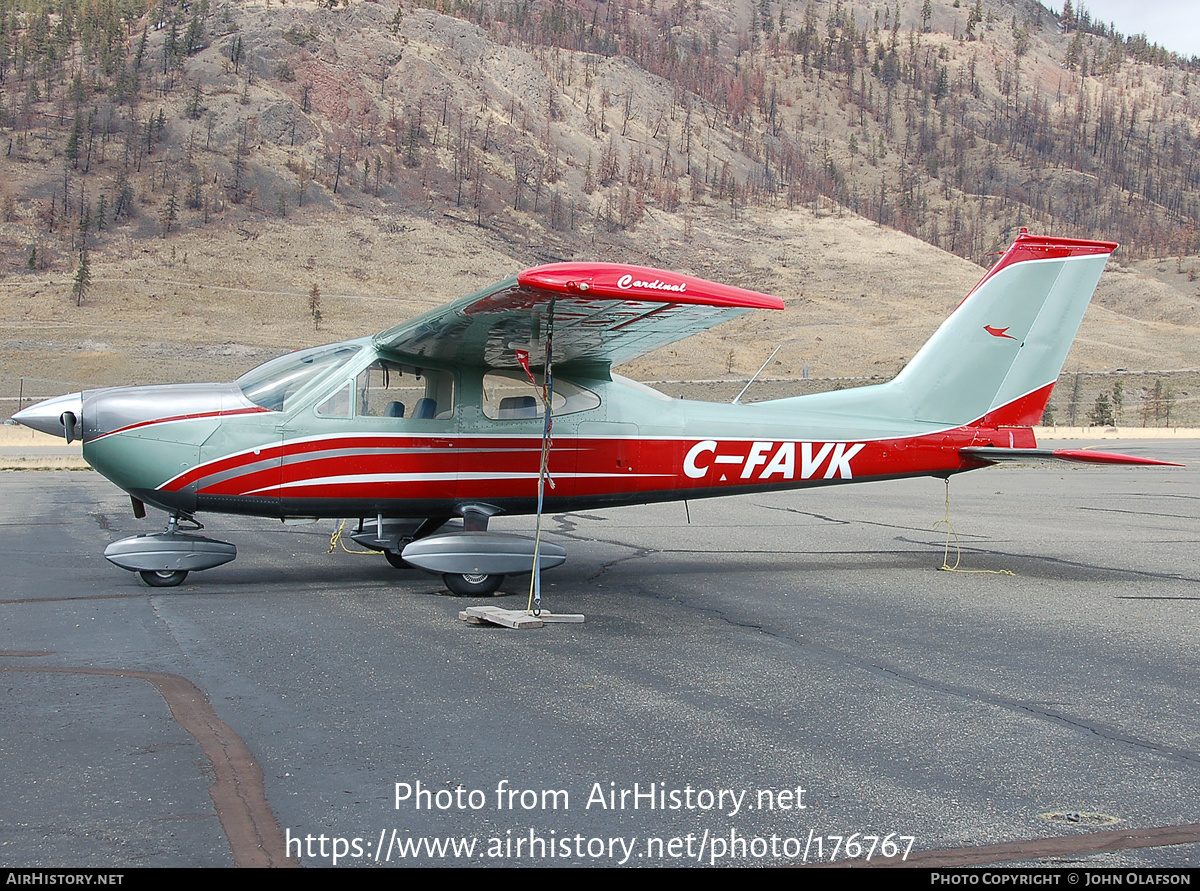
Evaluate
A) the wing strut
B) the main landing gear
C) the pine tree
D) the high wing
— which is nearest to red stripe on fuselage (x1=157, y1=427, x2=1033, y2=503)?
the wing strut

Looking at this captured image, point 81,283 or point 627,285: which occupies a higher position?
point 627,285

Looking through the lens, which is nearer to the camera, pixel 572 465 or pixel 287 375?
pixel 287 375

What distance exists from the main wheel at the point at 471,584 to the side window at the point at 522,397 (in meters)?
1.61

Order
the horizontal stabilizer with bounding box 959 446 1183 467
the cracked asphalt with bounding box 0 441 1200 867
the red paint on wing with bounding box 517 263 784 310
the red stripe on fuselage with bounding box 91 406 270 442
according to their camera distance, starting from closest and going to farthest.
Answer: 1. the cracked asphalt with bounding box 0 441 1200 867
2. the red paint on wing with bounding box 517 263 784 310
3. the red stripe on fuselage with bounding box 91 406 270 442
4. the horizontal stabilizer with bounding box 959 446 1183 467

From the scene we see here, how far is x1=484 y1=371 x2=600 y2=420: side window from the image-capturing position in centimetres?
970

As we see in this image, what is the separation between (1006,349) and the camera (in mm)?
10875

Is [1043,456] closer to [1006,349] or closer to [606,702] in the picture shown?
[1006,349]

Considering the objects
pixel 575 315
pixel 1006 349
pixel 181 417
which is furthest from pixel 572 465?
pixel 1006 349

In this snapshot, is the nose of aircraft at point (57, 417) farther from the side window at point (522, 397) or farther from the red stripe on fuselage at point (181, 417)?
the side window at point (522, 397)

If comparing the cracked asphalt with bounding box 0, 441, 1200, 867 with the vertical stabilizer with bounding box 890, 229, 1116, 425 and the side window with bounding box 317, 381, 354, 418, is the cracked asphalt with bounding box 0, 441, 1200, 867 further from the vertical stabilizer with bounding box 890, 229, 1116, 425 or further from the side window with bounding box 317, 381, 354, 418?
the vertical stabilizer with bounding box 890, 229, 1116, 425

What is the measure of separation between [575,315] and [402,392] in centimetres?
207

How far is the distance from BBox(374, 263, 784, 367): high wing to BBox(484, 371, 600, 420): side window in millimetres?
183

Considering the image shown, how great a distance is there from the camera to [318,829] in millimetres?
3789

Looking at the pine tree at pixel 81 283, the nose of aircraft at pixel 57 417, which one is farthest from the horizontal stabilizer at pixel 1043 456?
the pine tree at pixel 81 283
